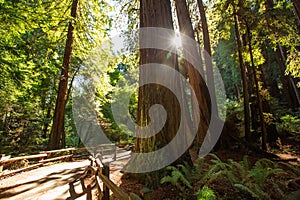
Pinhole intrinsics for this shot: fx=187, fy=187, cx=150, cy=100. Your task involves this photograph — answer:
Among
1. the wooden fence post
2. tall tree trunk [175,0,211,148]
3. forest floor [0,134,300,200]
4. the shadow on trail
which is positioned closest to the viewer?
the wooden fence post

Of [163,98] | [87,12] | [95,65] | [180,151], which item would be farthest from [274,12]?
[95,65]

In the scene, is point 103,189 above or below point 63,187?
above

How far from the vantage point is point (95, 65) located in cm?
1628

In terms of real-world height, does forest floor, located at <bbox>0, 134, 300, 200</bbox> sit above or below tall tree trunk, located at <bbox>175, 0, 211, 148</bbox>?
below

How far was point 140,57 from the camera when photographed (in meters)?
5.84

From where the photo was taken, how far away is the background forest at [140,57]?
5.81 meters

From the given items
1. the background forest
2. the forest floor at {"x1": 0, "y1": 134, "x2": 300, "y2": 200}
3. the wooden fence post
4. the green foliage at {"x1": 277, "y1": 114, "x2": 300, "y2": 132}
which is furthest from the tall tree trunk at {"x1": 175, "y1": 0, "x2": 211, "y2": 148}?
the green foliage at {"x1": 277, "y1": 114, "x2": 300, "y2": 132}

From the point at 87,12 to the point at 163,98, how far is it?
378 inches

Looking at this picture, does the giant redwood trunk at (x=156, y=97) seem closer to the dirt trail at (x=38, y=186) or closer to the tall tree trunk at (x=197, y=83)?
the dirt trail at (x=38, y=186)

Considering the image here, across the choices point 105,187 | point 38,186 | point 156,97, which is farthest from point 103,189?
point 38,186

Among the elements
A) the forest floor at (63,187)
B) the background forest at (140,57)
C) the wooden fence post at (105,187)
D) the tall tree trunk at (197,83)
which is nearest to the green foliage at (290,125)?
the background forest at (140,57)

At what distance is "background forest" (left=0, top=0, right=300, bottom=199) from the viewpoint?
5.81 metres

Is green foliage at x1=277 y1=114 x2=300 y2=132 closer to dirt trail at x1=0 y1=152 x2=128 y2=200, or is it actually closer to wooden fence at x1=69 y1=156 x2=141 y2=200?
dirt trail at x1=0 y1=152 x2=128 y2=200

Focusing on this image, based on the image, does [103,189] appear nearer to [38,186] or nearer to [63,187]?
[63,187]
